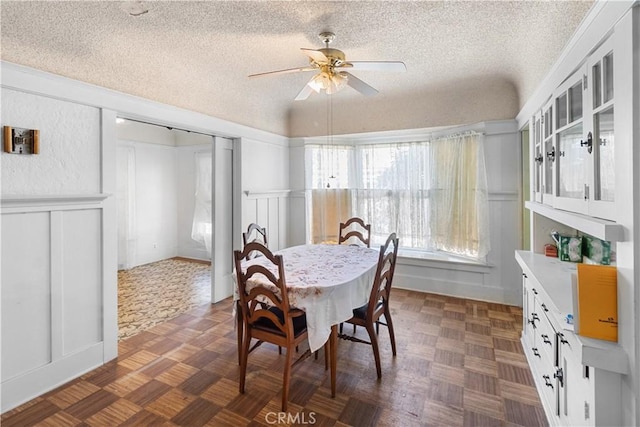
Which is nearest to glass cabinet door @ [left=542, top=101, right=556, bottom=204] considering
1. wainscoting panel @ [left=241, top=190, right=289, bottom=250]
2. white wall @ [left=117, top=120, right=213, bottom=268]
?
wainscoting panel @ [left=241, top=190, right=289, bottom=250]

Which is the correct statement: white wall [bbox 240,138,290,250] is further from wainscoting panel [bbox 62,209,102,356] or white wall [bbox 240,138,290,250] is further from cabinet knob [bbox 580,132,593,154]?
cabinet knob [bbox 580,132,593,154]

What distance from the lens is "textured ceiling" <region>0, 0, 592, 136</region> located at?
198 centimetres

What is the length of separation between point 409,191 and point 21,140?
3994 mm

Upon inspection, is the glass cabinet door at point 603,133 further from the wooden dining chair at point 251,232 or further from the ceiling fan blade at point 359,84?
the wooden dining chair at point 251,232

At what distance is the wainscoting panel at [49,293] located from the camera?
196 cm

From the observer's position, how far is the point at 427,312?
346 centimetres

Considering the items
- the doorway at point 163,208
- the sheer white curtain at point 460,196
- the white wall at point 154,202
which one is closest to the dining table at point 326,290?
the sheer white curtain at point 460,196

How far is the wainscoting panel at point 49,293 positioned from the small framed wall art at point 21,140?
1.06ft

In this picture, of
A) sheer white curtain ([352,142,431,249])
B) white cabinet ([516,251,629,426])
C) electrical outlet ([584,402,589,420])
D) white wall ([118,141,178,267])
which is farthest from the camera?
white wall ([118,141,178,267])

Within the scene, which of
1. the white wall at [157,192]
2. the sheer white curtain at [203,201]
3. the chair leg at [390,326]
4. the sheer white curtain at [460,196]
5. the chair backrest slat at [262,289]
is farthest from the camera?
the sheer white curtain at [203,201]

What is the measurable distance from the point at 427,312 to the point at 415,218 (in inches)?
54.6

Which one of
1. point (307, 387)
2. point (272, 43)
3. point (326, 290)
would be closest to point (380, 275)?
point (326, 290)

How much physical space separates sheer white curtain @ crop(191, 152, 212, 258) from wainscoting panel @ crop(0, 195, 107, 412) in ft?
10.1

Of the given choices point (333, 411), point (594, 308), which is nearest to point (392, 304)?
point (333, 411)
